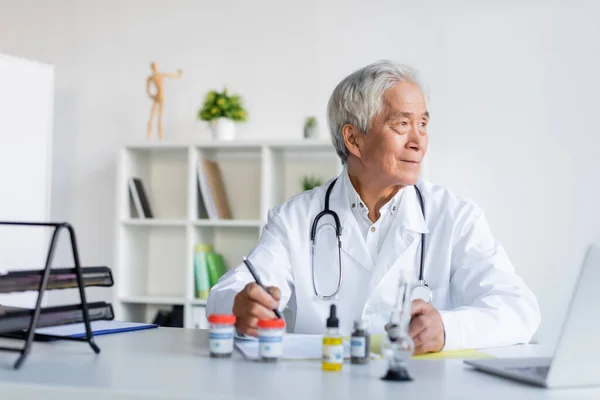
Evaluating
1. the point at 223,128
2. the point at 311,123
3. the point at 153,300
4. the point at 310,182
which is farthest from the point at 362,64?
the point at 153,300

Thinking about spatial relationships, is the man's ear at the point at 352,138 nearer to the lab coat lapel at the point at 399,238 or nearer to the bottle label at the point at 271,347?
the lab coat lapel at the point at 399,238

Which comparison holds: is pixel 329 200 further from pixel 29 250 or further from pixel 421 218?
pixel 29 250

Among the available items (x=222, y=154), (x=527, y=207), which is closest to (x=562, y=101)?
(x=527, y=207)

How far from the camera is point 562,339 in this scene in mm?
1345

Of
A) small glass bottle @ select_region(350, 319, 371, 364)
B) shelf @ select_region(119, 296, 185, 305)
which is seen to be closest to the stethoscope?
small glass bottle @ select_region(350, 319, 371, 364)

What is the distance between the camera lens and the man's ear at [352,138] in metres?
2.55

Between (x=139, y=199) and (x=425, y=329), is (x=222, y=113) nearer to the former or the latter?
(x=139, y=199)

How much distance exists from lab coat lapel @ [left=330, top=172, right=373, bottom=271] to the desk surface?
765 millimetres

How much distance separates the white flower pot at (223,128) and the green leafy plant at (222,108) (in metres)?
0.02

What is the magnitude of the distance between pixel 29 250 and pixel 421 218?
2522 millimetres

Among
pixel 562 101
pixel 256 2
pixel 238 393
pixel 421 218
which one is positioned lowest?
pixel 238 393

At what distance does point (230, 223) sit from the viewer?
414 cm

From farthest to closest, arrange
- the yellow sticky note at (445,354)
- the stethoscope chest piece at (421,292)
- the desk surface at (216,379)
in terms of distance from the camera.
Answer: the stethoscope chest piece at (421,292), the yellow sticky note at (445,354), the desk surface at (216,379)

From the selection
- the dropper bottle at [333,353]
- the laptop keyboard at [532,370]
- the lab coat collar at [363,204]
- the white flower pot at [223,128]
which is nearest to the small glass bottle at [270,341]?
the dropper bottle at [333,353]
